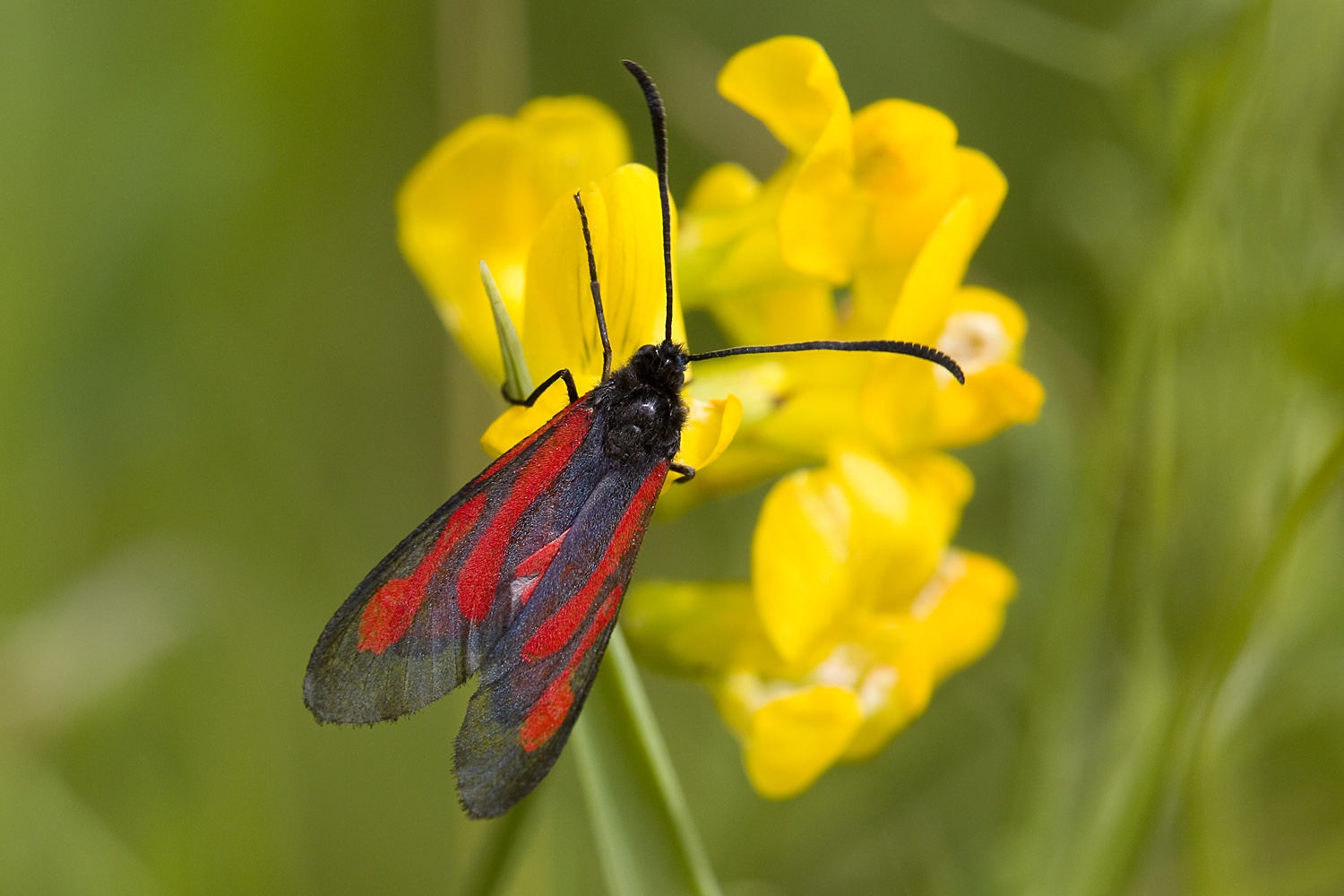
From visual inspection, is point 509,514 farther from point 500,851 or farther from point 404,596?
point 500,851

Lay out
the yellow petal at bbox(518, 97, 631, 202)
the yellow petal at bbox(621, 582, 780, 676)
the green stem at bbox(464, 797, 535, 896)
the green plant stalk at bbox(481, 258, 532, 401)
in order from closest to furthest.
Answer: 1. the green plant stalk at bbox(481, 258, 532, 401)
2. the green stem at bbox(464, 797, 535, 896)
3. the yellow petal at bbox(621, 582, 780, 676)
4. the yellow petal at bbox(518, 97, 631, 202)

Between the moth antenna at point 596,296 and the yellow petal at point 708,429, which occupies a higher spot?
the moth antenna at point 596,296

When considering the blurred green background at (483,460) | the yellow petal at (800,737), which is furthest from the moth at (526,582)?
the yellow petal at (800,737)

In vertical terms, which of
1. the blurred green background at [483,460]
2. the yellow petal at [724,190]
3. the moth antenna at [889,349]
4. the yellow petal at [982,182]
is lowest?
the blurred green background at [483,460]

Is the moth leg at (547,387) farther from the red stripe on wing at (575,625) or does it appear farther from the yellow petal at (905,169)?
the yellow petal at (905,169)

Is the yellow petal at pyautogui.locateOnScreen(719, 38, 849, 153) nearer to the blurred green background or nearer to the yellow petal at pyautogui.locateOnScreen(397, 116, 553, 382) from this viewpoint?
the yellow petal at pyautogui.locateOnScreen(397, 116, 553, 382)

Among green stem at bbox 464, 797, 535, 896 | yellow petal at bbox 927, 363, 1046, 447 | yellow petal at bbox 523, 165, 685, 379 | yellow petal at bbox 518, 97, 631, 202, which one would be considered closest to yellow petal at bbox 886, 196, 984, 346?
yellow petal at bbox 927, 363, 1046, 447
